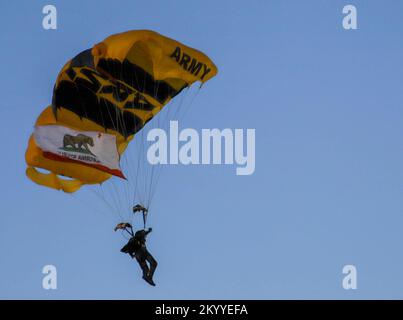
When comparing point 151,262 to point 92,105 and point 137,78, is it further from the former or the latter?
point 137,78

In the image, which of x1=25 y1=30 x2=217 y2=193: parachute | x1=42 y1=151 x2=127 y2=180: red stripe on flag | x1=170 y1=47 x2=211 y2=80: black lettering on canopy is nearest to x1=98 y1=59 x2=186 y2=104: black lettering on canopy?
x1=25 y1=30 x2=217 y2=193: parachute

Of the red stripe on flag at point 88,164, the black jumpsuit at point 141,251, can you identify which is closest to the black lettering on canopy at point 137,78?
the red stripe on flag at point 88,164

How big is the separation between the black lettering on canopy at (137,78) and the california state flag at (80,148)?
6.00 ft

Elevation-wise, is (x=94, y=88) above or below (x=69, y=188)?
above

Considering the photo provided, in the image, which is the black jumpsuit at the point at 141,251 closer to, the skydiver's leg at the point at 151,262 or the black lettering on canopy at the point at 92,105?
the skydiver's leg at the point at 151,262

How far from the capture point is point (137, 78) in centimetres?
2847

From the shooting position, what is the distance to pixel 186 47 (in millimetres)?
27594

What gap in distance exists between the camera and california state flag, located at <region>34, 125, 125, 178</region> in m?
29.1

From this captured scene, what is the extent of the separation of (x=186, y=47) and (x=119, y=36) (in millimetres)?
2028

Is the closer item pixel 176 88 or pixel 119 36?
pixel 119 36
